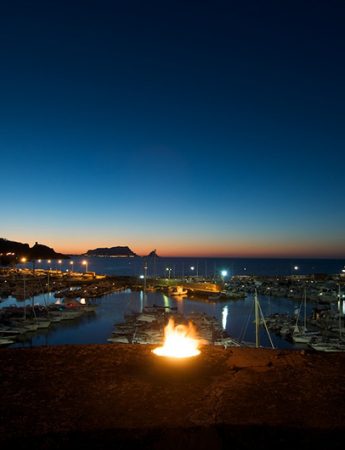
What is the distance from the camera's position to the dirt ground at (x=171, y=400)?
15.4 ft

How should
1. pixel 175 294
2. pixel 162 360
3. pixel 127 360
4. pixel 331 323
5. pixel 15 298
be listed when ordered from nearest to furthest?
pixel 162 360 → pixel 127 360 → pixel 331 323 → pixel 15 298 → pixel 175 294

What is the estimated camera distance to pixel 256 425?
4969 millimetres

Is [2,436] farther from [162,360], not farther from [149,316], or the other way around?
[149,316]

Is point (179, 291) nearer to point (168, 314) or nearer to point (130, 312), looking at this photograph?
point (130, 312)

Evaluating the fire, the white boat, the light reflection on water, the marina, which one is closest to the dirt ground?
the fire

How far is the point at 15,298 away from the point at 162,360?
56.9 metres

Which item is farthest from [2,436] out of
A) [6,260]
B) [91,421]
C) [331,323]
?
[6,260]

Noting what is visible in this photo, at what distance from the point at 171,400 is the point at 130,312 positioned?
139 feet

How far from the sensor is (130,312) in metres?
47.0

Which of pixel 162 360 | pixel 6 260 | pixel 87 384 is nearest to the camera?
pixel 87 384

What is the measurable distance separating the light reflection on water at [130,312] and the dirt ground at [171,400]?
25741 millimetres

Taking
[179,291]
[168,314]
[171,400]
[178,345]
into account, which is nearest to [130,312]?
[168,314]

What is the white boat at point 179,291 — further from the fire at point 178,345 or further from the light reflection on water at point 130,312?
the fire at point 178,345

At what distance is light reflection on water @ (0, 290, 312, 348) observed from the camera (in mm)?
34312
